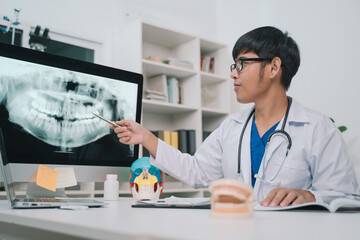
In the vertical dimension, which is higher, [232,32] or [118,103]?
[232,32]

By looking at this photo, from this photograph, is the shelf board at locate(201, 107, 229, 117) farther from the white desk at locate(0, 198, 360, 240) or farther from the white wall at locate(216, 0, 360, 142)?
the white desk at locate(0, 198, 360, 240)

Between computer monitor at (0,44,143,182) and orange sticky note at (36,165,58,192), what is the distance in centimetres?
3

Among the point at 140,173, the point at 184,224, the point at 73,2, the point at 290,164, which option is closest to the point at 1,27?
the point at 73,2

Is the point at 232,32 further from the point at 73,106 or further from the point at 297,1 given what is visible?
the point at 73,106

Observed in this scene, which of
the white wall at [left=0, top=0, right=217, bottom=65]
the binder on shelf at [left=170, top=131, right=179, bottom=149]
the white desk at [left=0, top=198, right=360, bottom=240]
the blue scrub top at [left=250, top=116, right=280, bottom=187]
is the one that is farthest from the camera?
the binder on shelf at [left=170, top=131, right=179, bottom=149]

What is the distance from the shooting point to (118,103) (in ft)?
4.49

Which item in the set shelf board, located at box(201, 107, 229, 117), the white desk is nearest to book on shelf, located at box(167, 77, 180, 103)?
shelf board, located at box(201, 107, 229, 117)

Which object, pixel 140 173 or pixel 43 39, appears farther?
pixel 43 39

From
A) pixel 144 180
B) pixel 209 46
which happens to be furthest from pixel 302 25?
pixel 144 180

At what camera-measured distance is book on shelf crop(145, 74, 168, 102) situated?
10.5 feet

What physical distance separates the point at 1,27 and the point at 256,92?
6.82 feet

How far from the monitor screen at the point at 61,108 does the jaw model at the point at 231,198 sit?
0.70 m

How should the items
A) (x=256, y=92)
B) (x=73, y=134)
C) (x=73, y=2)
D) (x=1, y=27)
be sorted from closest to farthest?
(x=73, y=134) < (x=256, y=92) < (x=1, y=27) < (x=73, y=2)

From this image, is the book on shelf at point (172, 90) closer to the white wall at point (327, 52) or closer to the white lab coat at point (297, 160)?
the white wall at point (327, 52)
